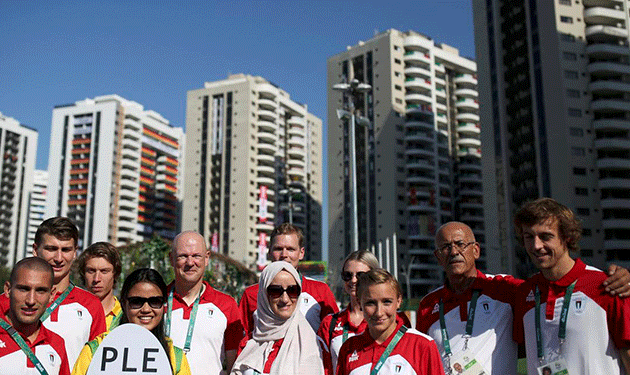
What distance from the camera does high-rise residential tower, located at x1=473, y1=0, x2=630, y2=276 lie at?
58.6m

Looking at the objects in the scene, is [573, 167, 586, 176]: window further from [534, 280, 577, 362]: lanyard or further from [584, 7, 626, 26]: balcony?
[534, 280, 577, 362]: lanyard

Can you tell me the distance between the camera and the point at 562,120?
59969 mm

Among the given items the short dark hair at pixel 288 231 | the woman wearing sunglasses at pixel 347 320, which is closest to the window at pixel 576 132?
the short dark hair at pixel 288 231

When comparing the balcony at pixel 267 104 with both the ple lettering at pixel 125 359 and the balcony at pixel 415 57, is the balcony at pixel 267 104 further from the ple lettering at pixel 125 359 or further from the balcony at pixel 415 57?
the ple lettering at pixel 125 359

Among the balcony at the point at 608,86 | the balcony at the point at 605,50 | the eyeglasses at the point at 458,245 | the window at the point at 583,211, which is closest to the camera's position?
the eyeglasses at the point at 458,245

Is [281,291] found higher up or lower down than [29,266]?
lower down

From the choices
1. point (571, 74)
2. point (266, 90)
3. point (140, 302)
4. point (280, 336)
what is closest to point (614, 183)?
point (571, 74)

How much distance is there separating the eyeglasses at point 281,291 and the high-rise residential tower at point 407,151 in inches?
3129

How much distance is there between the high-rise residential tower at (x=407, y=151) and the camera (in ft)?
285

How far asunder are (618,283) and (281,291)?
98.6 inches

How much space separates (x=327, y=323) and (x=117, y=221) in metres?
112

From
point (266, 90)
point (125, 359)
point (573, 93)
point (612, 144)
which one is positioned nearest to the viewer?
point (125, 359)

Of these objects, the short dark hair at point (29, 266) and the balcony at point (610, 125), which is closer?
the short dark hair at point (29, 266)

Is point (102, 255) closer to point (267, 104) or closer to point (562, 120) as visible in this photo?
point (562, 120)
